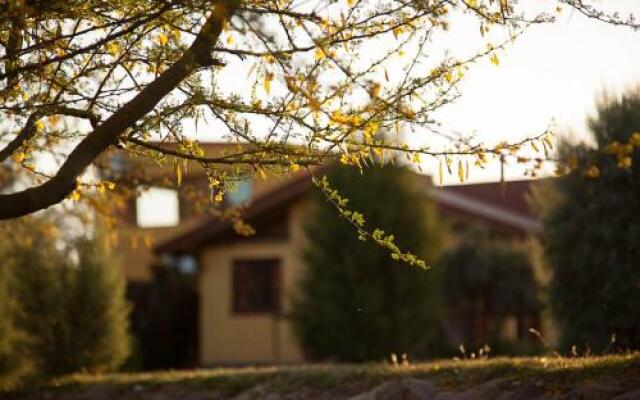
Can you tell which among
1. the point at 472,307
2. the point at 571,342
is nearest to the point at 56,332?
the point at 571,342

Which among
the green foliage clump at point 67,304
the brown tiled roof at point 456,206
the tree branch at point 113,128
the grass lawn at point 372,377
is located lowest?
the grass lawn at point 372,377

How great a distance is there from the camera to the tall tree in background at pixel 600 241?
1095 cm

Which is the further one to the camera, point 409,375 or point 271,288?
point 271,288

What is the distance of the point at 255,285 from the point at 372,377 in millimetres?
16291

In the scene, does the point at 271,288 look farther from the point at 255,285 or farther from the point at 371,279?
the point at 371,279

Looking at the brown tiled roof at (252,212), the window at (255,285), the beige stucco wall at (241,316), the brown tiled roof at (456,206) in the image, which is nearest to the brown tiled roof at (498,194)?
the brown tiled roof at (456,206)

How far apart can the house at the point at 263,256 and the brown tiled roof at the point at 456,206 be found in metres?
0.02

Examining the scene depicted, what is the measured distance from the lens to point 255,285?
83.9 feet

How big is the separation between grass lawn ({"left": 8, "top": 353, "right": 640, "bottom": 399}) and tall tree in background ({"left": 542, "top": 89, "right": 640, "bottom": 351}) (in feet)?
5.79

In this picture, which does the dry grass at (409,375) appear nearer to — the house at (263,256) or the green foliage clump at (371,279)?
the green foliage clump at (371,279)

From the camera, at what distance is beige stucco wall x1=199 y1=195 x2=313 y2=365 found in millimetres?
24578

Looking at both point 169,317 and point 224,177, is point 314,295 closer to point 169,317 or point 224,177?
point 169,317

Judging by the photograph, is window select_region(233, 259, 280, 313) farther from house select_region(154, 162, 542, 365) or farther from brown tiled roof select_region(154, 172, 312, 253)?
brown tiled roof select_region(154, 172, 312, 253)

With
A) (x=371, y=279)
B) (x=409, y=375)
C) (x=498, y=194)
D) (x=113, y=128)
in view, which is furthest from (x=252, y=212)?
(x=113, y=128)
